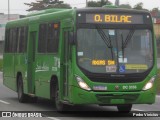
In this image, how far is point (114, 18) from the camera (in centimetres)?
1602

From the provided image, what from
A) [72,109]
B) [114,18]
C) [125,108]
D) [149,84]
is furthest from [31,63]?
[149,84]

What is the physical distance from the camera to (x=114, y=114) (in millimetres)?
16672

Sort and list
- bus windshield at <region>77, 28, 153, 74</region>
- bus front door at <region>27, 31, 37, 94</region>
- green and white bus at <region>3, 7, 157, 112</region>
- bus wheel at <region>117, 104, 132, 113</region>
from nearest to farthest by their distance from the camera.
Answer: green and white bus at <region>3, 7, 157, 112</region>, bus windshield at <region>77, 28, 153, 74</region>, bus wheel at <region>117, 104, 132, 113</region>, bus front door at <region>27, 31, 37, 94</region>

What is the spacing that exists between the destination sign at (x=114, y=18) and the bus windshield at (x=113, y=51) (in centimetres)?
23

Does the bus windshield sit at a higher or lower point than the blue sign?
higher

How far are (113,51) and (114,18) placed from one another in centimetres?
91

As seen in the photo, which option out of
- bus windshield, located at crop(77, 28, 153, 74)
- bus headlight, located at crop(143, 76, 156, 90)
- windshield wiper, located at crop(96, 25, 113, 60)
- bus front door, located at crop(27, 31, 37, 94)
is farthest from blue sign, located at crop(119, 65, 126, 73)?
bus front door, located at crop(27, 31, 37, 94)

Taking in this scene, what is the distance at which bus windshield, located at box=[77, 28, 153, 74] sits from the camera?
15.6m

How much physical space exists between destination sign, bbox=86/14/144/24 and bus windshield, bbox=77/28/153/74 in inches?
9.1

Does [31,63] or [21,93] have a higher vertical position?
[31,63]

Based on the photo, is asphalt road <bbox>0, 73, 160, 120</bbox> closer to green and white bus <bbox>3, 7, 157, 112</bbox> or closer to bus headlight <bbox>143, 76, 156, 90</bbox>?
green and white bus <bbox>3, 7, 157, 112</bbox>

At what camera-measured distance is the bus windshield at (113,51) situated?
15570 mm

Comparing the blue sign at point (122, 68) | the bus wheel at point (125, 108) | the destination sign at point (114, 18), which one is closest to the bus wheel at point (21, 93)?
the bus wheel at point (125, 108)

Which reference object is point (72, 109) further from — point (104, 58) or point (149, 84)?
point (149, 84)
